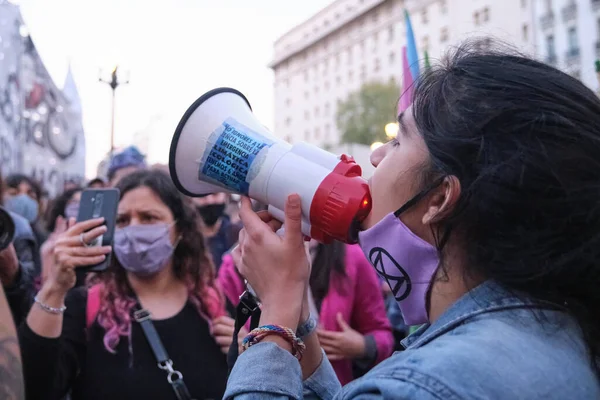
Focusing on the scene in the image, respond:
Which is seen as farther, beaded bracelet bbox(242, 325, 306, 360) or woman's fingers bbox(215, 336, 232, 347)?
woman's fingers bbox(215, 336, 232, 347)

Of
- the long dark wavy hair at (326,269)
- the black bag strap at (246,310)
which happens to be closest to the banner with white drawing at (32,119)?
the long dark wavy hair at (326,269)

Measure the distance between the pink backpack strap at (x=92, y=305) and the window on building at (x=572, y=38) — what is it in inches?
1204

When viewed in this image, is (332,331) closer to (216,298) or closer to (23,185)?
(216,298)

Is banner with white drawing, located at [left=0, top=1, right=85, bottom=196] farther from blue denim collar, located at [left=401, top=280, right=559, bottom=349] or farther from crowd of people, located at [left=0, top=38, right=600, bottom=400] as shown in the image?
blue denim collar, located at [left=401, top=280, right=559, bottom=349]

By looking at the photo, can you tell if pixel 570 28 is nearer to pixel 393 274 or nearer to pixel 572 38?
pixel 572 38

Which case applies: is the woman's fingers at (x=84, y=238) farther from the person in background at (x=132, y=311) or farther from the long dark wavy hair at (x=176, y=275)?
the long dark wavy hair at (x=176, y=275)

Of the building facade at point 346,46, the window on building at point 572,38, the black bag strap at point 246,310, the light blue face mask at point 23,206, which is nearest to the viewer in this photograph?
the black bag strap at point 246,310

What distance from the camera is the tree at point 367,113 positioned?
3881 cm

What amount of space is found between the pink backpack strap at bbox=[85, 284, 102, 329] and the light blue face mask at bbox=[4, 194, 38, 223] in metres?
2.70

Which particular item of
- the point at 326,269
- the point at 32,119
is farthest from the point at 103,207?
the point at 32,119

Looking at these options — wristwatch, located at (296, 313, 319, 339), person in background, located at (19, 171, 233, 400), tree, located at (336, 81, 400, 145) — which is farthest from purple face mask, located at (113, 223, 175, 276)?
tree, located at (336, 81, 400, 145)

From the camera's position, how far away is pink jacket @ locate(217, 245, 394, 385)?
288 cm

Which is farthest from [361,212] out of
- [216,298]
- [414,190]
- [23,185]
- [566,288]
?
[23,185]

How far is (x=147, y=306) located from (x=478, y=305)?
1.69m
